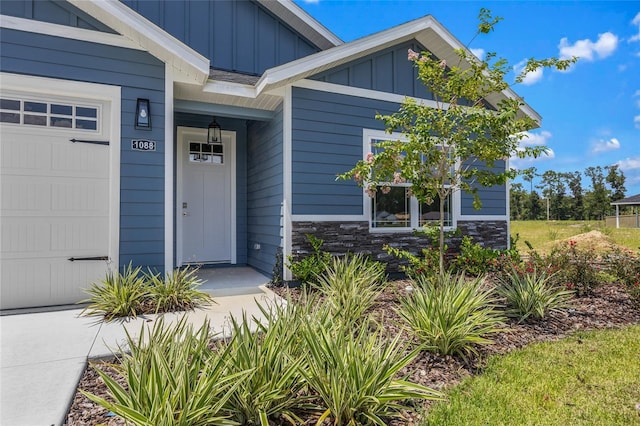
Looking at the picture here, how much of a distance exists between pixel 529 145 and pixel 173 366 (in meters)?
4.44

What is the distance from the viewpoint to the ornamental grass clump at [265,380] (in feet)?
6.49

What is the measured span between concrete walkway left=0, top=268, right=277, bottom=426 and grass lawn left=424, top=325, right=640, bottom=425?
1.63m

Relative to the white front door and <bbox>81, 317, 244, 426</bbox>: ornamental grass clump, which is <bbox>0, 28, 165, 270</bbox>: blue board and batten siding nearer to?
the white front door

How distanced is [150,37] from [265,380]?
14.6 feet

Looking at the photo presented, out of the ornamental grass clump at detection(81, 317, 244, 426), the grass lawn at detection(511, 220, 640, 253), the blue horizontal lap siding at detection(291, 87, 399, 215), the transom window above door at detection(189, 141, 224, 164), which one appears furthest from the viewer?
the grass lawn at detection(511, 220, 640, 253)

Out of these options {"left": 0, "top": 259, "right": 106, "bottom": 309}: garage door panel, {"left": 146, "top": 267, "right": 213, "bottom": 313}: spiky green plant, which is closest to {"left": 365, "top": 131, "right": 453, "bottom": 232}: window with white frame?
{"left": 146, "top": 267, "right": 213, "bottom": 313}: spiky green plant

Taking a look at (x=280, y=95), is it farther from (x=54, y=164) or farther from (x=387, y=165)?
(x=54, y=164)

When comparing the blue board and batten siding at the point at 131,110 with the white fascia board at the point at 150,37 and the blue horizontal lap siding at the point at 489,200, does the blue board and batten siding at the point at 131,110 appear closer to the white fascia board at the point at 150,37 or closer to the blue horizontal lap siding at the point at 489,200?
the white fascia board at the point at 150,37

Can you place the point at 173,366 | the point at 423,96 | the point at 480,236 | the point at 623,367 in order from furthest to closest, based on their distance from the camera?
1. the point at 480,236
2. the point at 423,96
3. the point at 623,367
4. the point at 173,366

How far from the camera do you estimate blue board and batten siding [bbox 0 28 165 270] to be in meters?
4.38

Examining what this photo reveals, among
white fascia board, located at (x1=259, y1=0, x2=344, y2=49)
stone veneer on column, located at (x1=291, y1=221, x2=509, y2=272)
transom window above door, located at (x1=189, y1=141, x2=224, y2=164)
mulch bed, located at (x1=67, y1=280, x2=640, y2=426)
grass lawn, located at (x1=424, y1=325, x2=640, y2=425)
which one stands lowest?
grass lawn, located at (x1=424, y1=325, x2=640, y2=425)

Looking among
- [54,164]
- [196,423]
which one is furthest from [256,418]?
[54,164]

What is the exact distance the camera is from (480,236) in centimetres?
718

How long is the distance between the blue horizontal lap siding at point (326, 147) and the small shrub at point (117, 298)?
2.40 meters
